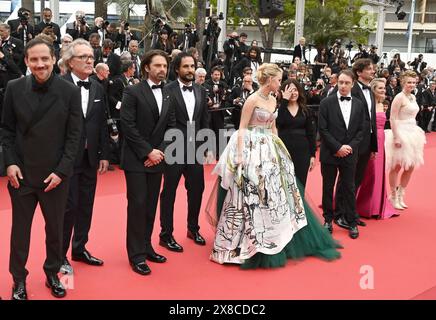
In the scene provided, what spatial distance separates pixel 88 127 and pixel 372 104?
307cm

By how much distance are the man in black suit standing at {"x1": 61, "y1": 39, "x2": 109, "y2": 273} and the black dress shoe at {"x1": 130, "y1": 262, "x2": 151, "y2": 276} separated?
1.07 feet

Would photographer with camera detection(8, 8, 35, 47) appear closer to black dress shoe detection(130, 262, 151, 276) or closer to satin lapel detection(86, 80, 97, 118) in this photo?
satin lapel detection(86, 80, 97, 118)

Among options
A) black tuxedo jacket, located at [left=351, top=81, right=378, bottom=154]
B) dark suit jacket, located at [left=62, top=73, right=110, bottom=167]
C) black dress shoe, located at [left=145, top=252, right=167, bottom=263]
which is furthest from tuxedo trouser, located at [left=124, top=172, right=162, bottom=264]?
black tuxedo jacket, located at [left=351, top=81, right=378, bottom=154]

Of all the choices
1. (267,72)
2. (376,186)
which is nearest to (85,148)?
(267,72)

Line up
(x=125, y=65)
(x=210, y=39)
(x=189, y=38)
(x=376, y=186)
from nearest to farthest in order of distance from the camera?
(x=376, y=186)
(x=125, y=65)
(x=189, y=38)
(x=210, y=39)

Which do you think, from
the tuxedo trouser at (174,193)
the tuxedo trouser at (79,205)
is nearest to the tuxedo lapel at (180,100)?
the tuxedo trouser at (174,193)

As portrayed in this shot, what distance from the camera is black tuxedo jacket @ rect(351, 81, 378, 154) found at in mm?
5590

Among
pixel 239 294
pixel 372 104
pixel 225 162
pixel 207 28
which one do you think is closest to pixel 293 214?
pixel 225 162

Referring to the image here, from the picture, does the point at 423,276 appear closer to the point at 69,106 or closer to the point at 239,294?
the point at 239,294

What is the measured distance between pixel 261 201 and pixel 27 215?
1828 mm

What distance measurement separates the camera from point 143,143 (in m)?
4.02

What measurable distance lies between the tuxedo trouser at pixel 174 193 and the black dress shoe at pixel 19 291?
4.82 feet

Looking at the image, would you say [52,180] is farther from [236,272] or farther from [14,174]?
[236,272]

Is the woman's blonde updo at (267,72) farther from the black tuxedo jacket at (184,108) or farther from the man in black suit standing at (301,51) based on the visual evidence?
the man in black suit standing at (301,51)
